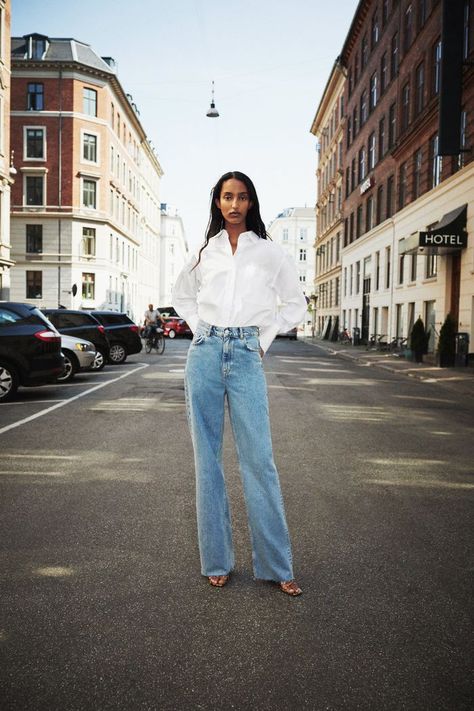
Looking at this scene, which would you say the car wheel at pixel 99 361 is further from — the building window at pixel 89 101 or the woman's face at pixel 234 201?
the building window at pixel 89 101

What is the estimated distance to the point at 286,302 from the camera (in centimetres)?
350

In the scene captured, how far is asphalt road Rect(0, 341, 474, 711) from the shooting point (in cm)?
239

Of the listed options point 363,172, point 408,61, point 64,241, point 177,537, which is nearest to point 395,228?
point 408,61

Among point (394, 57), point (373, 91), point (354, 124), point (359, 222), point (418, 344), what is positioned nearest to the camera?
point (418, 344)

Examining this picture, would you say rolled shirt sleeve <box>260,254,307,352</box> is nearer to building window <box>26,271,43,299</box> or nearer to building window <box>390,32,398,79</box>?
building window <box>390,32,398,79</box>

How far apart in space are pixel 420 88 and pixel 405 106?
2.65m

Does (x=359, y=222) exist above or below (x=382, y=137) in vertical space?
below

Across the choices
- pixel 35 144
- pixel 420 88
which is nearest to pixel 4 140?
pixel 35 144

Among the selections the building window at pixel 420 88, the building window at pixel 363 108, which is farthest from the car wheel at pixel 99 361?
the building window at pixel 363 108

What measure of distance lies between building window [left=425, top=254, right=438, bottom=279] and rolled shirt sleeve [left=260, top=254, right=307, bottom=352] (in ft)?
75.3

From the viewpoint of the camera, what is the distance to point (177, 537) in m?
4.07

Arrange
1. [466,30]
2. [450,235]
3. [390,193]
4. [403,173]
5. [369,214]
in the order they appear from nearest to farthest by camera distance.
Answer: [450,235], [466,30], [403,173], [390,193], [369,214]

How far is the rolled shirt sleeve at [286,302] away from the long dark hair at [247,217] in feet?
0.72

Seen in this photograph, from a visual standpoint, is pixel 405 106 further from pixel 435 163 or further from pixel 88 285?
pixel 88 285
